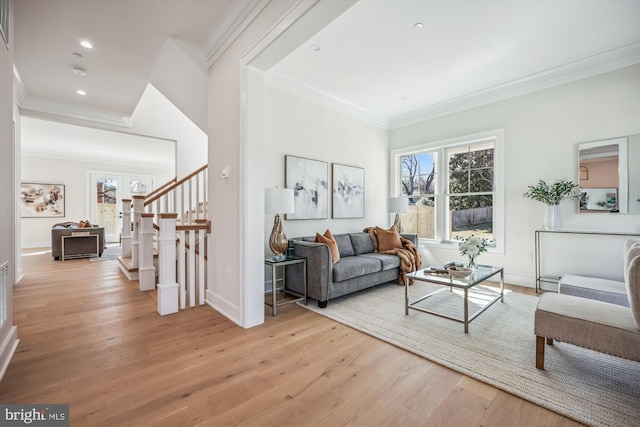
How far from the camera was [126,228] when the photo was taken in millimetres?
5102

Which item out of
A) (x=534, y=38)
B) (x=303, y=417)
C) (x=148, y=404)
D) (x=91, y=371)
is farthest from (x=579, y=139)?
(x=91, y=371)

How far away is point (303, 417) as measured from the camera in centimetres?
147

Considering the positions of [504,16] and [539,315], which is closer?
[539,315]

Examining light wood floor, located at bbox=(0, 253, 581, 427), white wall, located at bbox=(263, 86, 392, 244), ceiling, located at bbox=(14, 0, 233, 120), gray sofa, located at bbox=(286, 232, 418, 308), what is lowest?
light wood floor, located at bbox=(0, 253, 581, 427)

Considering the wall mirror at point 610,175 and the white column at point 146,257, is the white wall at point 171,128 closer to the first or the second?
the white column at point 146,257

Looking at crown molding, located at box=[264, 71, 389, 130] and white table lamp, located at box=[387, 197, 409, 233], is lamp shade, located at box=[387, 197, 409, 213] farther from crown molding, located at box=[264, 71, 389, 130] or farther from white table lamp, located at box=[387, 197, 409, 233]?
crown molding, located at box=[264, 71, 389, 130]

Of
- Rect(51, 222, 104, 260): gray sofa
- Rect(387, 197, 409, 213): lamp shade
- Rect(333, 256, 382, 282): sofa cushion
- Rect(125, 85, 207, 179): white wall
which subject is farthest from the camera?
Rect(51, 222, 104, 260): gray sofa

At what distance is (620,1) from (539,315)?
2902mm

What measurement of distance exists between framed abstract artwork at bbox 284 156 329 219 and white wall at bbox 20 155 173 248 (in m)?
8.33

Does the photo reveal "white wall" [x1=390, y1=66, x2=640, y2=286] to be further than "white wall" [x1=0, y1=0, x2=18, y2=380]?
Yes

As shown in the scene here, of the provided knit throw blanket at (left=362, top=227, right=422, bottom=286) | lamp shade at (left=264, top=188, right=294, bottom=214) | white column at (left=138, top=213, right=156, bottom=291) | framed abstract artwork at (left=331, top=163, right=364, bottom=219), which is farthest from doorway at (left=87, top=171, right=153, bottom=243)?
knit throw blanket at (left=362, top=227, right=422, bottom=286)

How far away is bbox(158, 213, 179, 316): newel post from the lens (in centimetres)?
289

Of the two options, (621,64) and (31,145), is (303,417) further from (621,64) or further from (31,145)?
(31,145)

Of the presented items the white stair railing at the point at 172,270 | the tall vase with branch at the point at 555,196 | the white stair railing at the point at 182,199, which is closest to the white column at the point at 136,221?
the white stair railing at the point at 182,199
